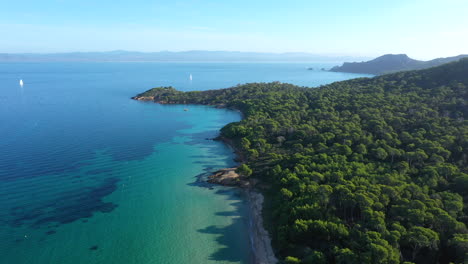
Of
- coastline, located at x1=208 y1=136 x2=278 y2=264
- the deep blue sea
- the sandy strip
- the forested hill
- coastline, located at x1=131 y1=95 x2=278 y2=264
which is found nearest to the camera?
the forested hill

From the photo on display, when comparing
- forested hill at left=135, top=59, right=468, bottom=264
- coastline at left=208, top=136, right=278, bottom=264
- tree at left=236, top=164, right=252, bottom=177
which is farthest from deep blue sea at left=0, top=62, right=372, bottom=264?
→ forested hill at left=135, top=59, right=468, bottom=264

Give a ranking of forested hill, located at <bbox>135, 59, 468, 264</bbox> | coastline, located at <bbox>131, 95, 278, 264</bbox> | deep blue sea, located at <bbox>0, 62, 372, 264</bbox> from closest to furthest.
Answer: forested hill, located at <bbox>135, 59, 468, 264</bbox>
coastline, located at <bbox>131, 95, 278, 264</bbox>
deep blue sea, located at <bbox>0, 62, 372, 264</bbox>

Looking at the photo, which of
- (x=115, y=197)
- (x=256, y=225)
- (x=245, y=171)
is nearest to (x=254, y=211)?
(x=256, y=225)

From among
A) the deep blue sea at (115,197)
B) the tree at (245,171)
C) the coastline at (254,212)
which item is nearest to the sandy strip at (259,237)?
the coastline at (254,212)

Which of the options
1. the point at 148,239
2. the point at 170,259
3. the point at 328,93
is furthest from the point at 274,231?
the point at 328,93

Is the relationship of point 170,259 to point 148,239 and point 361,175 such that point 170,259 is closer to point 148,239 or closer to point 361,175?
point 148,239

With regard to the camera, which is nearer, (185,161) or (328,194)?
(328,194)

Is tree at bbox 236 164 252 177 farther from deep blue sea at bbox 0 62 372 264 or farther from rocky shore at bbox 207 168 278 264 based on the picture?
deep blue sea at bbox 0 62 372 264
